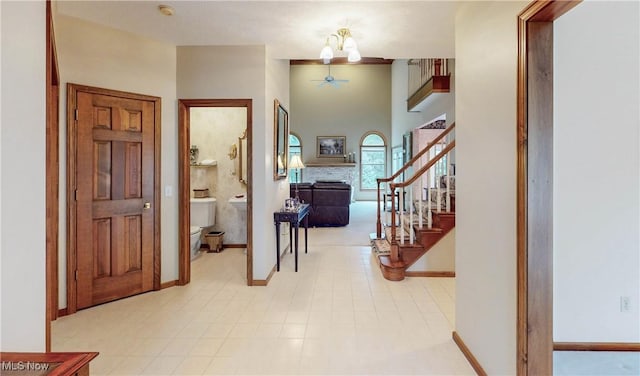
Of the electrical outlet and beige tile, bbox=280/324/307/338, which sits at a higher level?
the electrical outlet

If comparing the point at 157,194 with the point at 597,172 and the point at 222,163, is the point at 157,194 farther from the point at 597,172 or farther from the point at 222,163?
the point at 597,172

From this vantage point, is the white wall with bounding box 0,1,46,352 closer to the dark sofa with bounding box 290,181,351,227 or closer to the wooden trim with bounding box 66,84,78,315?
the wooden trim with bounding box 66,84,78,315

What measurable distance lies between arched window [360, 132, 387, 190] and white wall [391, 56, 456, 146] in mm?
692

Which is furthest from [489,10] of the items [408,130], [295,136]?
[295,136]

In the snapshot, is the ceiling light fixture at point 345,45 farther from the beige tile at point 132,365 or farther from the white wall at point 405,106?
the white wall at point 405,106

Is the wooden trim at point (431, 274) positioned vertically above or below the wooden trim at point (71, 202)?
below

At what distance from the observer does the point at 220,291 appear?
11.3ft

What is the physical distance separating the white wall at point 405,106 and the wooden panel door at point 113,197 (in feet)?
15.7

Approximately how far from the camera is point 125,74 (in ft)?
10.5

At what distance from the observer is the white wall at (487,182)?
1.67 meters

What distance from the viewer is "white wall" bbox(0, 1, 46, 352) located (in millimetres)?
1257

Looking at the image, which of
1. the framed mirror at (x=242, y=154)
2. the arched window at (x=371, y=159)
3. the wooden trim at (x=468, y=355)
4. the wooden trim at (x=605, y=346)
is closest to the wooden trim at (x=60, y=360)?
the wooden trim at (x=468, y=355)

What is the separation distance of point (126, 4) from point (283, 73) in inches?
84.4

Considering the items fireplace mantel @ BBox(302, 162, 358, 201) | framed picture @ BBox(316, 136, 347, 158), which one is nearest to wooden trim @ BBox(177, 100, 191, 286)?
fireplace mantel @ BBox(302, 162, 358, 201)
